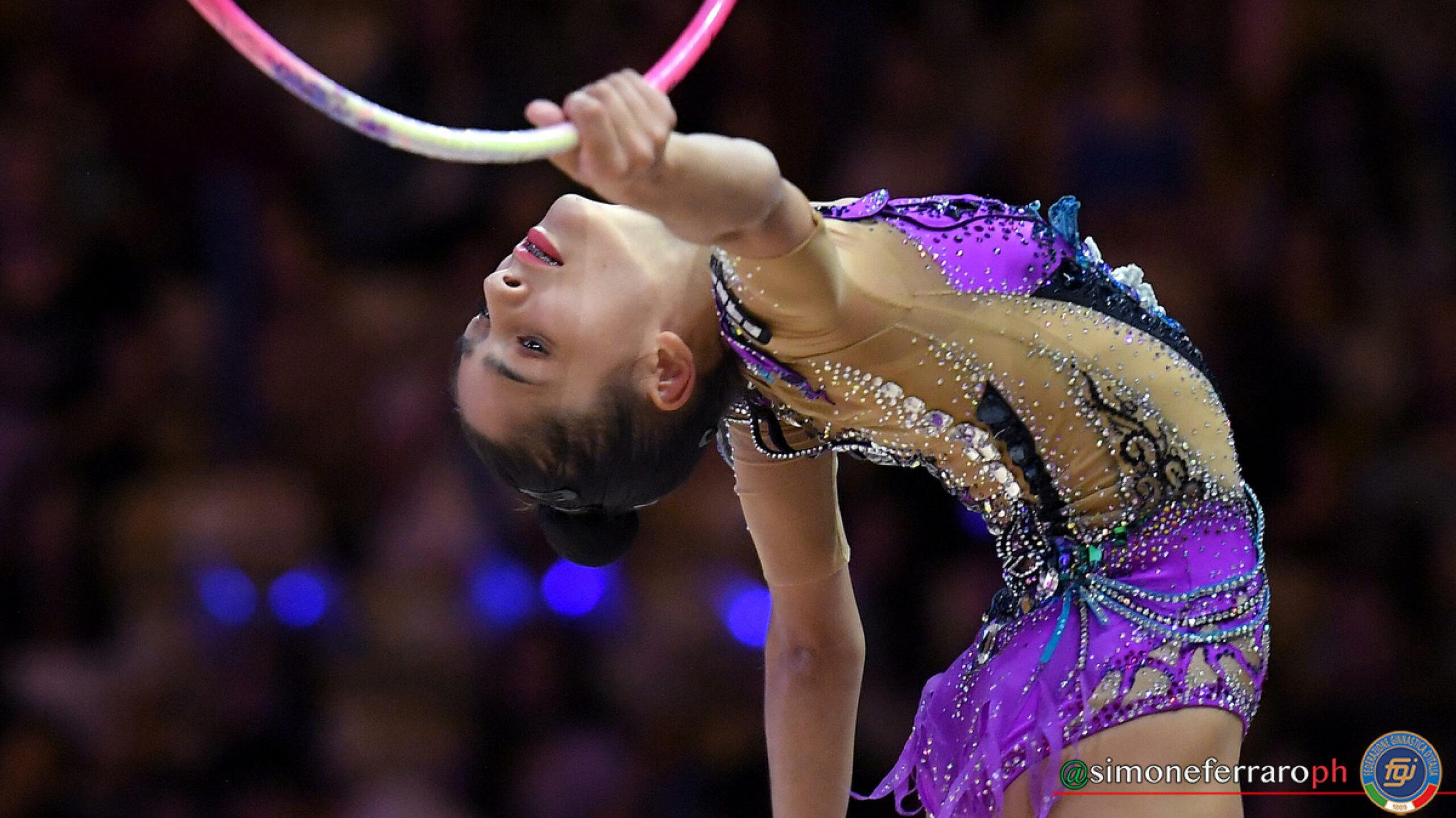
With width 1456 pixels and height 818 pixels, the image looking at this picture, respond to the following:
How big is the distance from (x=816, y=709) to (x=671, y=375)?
498 mm

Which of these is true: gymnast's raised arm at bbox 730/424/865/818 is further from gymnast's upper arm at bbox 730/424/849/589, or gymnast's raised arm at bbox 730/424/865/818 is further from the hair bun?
the hair bun

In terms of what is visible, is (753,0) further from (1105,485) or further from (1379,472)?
(1105,485)

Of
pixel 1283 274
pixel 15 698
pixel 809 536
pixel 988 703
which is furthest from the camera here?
pixel 1283 274

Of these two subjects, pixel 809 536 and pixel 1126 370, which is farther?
pixel 809 536

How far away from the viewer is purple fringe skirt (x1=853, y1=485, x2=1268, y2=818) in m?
1.48

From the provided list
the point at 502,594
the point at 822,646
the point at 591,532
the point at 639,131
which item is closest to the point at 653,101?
the point at 639,131

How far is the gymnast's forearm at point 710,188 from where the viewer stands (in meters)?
1.17

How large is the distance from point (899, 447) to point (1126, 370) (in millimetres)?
220

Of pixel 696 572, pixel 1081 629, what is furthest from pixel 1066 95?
pixel 1081 629

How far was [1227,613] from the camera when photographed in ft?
4.99

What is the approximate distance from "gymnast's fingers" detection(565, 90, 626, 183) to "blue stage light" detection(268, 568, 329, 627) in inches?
82.0

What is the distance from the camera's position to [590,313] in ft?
4.96

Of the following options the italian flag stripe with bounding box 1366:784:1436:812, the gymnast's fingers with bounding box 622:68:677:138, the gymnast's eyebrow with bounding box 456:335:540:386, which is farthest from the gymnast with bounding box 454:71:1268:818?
the italian flag stripe with bounding box 1366:784:1436:812

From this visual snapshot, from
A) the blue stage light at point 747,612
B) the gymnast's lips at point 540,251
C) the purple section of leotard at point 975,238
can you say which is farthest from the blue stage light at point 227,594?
the purple section of leotard at point 975,238
